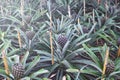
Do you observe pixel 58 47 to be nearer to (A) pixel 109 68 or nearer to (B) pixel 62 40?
(B) pixel 62 40

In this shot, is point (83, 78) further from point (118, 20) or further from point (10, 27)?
point (118, 20)

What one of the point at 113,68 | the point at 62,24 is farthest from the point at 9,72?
the point at 62,24

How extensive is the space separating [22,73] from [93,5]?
187 cm

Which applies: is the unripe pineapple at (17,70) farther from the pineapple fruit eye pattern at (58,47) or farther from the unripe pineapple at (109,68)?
the unripe pineapple at (109,68)

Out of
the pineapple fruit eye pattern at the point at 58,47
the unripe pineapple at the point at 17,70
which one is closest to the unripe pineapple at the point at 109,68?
the pineapple fruit eye pattern at the point at 58,47

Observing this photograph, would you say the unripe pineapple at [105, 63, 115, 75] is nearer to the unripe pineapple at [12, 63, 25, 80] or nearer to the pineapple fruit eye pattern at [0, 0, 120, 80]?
the pineapple fruit eye pattern at [0, 0, 120, 80]

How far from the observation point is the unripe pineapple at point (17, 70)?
5.45 ft

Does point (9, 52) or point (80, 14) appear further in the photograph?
point (80, 14)

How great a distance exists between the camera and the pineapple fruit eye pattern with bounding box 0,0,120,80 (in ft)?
5.76

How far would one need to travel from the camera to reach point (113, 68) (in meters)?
1.74

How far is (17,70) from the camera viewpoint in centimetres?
166

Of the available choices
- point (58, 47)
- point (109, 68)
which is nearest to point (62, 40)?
point (58, 47)

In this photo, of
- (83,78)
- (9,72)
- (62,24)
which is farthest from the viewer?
(62,24)

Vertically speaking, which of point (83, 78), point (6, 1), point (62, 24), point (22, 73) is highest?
point (6, 1)
